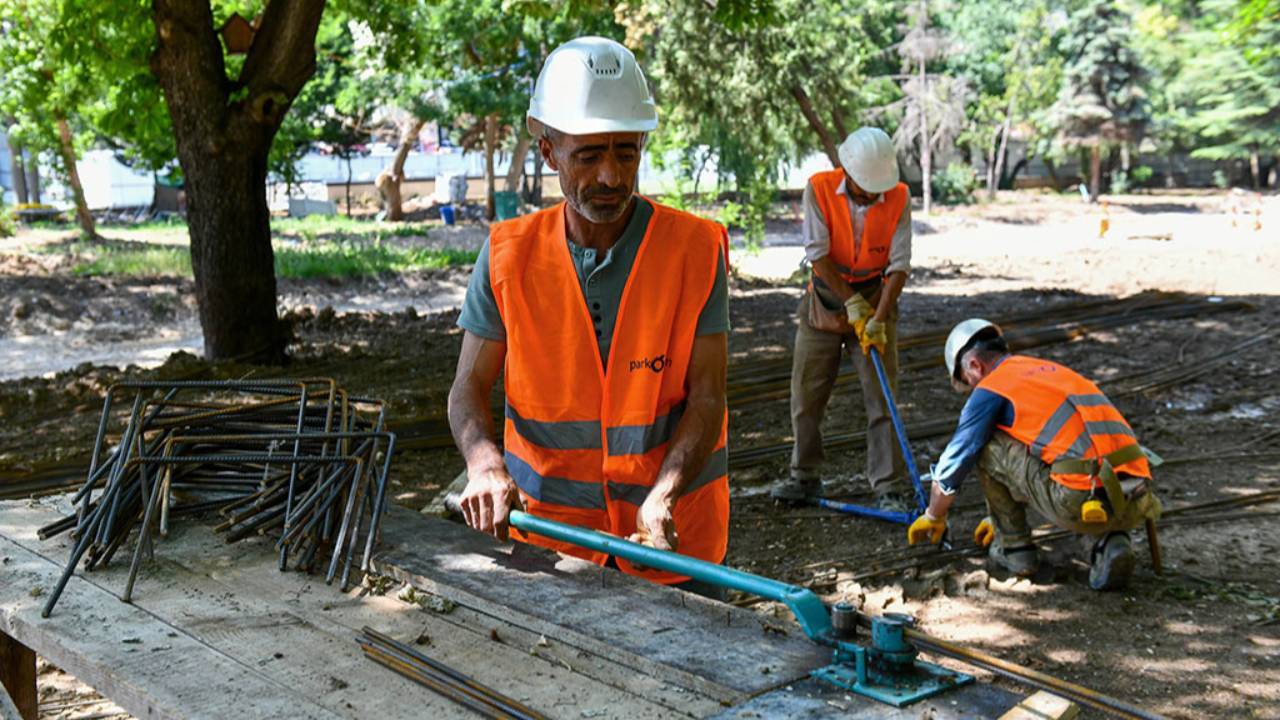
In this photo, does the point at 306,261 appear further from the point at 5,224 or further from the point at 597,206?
the point at 597,206

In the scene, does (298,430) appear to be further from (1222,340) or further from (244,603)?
(1222,340)

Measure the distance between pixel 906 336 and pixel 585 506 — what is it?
10111 millimetres

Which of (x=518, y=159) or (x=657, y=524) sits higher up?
(x=518, y=159)

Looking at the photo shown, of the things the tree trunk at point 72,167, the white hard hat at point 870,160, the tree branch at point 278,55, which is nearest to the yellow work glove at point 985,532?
the white hard hat at point 870,160

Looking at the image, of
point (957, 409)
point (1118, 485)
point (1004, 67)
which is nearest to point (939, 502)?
point (1118, 485)

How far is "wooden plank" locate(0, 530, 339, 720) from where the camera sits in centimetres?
225

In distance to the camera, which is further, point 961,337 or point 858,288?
point 858,288

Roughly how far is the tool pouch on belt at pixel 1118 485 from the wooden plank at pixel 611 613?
3.45 meters

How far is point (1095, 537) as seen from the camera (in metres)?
5.89

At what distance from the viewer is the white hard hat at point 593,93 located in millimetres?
2869

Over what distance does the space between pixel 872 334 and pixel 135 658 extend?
5.23 metres

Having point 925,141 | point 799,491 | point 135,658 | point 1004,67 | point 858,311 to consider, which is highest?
point 1004,67

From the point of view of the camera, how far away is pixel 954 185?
40.5 meters

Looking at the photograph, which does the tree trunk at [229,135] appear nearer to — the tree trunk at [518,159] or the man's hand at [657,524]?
the man's hand at [657,524]
